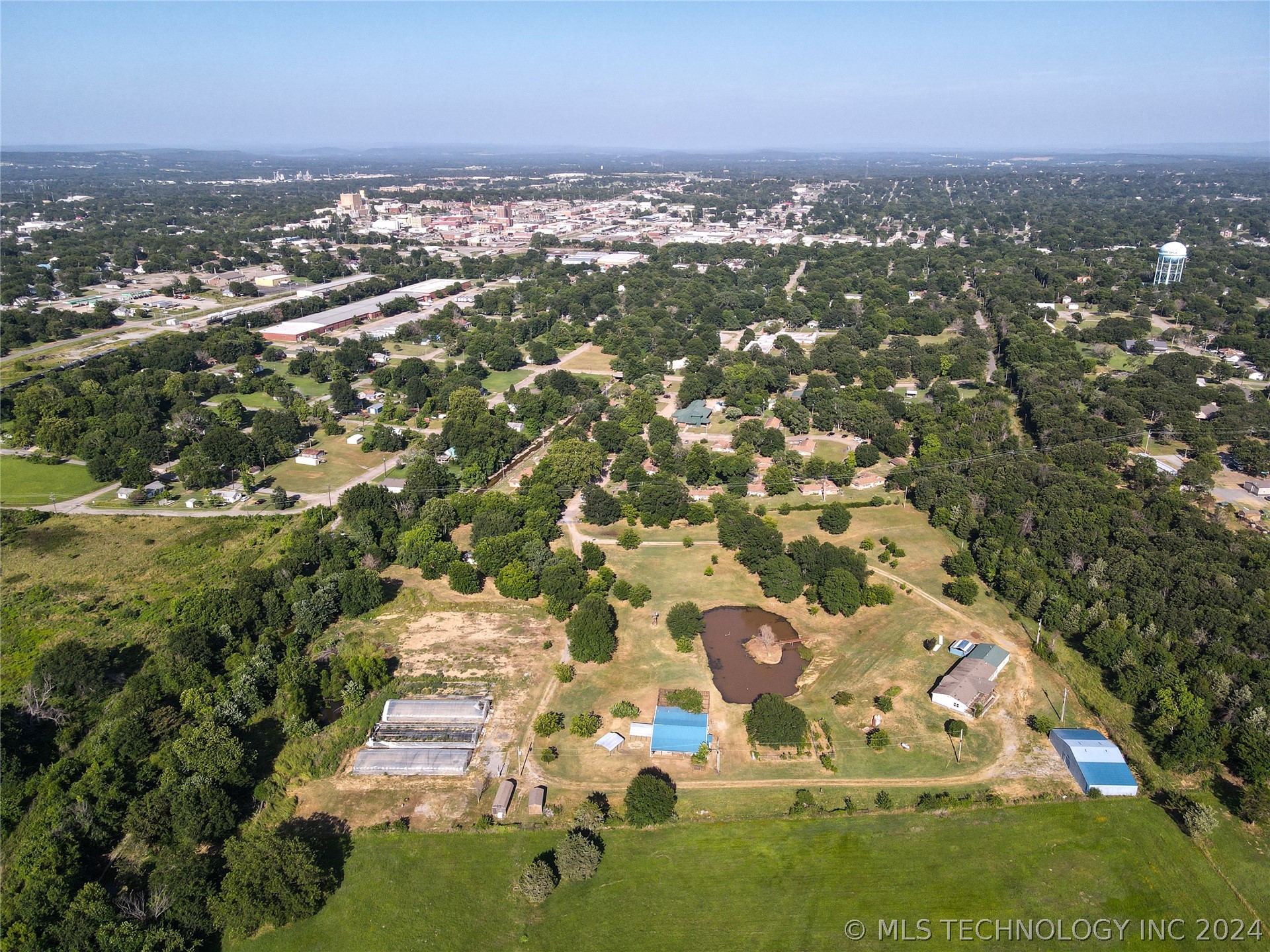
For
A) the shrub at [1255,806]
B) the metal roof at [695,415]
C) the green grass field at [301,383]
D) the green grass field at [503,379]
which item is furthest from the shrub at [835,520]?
the green grass field at [301,383]

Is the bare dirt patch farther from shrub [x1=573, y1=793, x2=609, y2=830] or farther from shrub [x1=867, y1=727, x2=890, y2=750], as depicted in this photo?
shrub [x1=867, y1=727, x2=890, y2=750]

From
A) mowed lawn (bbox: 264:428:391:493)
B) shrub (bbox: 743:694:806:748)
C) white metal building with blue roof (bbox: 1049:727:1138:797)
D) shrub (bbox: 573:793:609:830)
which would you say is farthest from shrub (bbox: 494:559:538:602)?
white metal building with blue roof (bbox: 1049:727:1138:797)

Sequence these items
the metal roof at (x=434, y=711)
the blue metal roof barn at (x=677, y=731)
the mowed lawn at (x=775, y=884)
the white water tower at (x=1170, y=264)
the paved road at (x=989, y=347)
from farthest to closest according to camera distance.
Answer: the white water tower at (x=1170, y=264) → the paved road at (x=989, y=347) → the metal roof at (x=434, y=711) → the blue metal roof barn at (x=677, y=731) → the mowed lawn at (x=775, y=884)

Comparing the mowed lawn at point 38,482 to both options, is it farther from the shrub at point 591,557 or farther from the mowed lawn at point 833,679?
the mowed lawn at point 833,679

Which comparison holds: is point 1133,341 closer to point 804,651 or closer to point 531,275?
point 804,651

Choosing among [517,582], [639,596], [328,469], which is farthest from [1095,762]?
[328,469]

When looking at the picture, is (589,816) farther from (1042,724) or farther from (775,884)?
(1042,724)

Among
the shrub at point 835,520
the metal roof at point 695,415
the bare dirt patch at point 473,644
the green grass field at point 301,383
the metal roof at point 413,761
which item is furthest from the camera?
the green grass field at point 301,383

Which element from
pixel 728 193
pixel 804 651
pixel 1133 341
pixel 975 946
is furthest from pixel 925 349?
pixel 728 193
